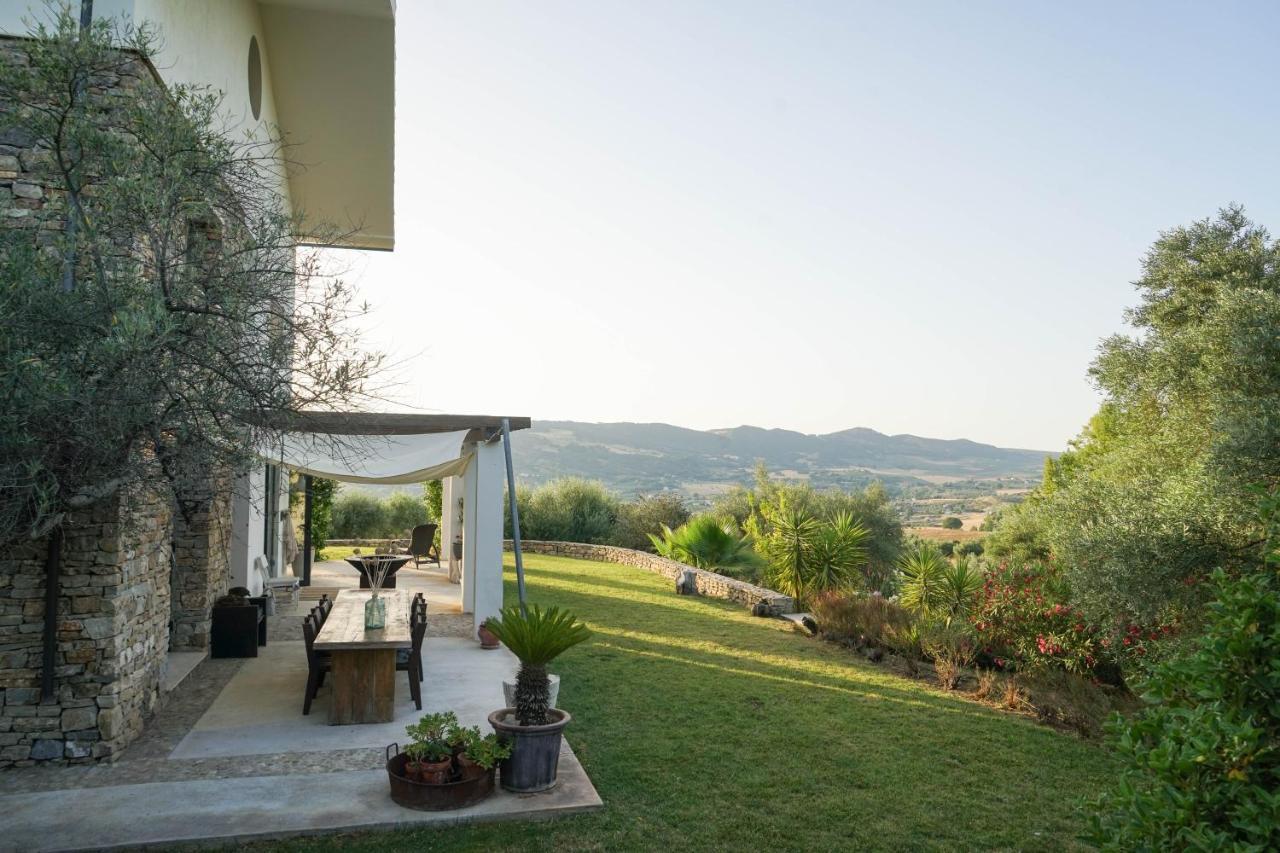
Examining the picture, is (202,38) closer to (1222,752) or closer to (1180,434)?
(1222,752)

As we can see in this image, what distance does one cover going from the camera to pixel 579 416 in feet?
346

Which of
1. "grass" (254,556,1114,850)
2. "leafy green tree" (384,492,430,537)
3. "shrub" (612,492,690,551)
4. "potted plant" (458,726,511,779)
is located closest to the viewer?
"grass" (254,556,1114,850)

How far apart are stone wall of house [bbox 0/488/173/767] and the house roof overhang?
4.62 m

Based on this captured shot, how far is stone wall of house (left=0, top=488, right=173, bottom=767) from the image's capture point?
5.46 m

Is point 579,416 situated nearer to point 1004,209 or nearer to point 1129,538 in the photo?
point 1004,209

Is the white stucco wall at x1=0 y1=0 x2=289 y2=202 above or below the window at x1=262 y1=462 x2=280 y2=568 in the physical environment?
above

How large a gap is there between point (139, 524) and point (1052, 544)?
24.8 feet

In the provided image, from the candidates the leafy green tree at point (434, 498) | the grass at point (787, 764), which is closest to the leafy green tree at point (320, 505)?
the leafy green tree at point (434, 498)

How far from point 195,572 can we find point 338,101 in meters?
6.49

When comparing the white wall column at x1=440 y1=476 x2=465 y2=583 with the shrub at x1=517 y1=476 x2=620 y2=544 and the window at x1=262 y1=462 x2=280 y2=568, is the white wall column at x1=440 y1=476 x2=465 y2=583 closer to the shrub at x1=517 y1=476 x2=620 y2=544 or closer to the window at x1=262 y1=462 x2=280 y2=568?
the window at x1=262 y1=462 x2=280 y2=568

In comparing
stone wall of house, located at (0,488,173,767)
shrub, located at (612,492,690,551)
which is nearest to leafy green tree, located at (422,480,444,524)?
shrub, located at (612,492,690,551)

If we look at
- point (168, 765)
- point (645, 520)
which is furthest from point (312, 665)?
point (645, 520)

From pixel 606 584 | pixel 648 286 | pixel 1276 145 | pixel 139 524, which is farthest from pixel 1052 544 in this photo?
pixel 648 286

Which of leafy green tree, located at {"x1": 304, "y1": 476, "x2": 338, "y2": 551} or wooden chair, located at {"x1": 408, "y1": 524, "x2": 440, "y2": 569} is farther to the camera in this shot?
wooden chair, located at {"x1": 408, "y1": 524, "x2": 440, "y2": 569}
